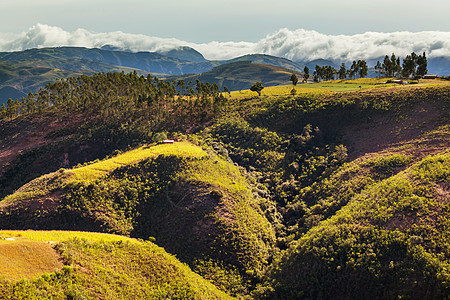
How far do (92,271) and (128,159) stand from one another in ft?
152

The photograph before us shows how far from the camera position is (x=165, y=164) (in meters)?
84.9

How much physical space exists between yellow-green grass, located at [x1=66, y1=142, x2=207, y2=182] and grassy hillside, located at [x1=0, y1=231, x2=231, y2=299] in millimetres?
22019

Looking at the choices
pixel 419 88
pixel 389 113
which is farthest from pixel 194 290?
pixel 419 88

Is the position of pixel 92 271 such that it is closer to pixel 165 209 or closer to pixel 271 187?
pixel 165 209

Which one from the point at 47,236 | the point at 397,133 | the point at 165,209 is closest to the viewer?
the point at 47,236

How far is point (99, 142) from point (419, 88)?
127m

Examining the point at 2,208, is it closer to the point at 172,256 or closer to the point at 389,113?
the point at 172,256

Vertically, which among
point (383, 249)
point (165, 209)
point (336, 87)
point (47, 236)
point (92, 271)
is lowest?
point (165, 209)

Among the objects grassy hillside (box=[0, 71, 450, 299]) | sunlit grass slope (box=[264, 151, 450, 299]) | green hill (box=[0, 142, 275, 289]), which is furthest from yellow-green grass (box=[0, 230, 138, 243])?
sunlit grass slope (box=[264, 151, 450, 299])

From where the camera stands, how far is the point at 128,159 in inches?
3501

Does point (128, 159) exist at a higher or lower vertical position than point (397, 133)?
lower

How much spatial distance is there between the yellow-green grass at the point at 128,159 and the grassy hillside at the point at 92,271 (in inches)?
867

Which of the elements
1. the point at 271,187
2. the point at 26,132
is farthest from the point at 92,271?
the point at 26,132

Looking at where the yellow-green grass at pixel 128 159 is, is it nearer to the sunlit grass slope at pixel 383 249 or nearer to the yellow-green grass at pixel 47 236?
the yellow-green grass at pixel 47 236
